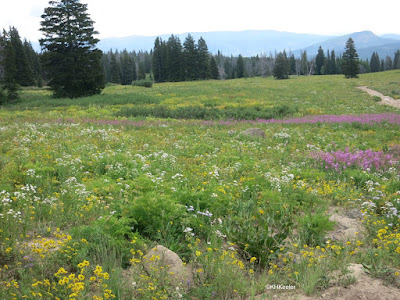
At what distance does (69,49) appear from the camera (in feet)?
120

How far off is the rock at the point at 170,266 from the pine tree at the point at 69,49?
36.5 metres

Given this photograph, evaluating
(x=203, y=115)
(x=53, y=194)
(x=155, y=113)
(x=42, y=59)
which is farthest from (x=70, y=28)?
(x=53, y=194)

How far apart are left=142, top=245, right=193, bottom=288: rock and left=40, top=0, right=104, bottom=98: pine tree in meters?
36.5

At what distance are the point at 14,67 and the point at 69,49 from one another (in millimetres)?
19734

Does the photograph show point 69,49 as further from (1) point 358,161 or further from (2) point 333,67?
(2) point 333,67

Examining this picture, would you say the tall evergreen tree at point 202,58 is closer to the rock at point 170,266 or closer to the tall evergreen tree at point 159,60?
→ the tall evergreen tree at point 159,60

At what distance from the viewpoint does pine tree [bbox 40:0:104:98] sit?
116 ft

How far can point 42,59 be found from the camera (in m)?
35.1

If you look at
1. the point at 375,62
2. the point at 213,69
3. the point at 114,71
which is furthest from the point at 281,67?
the point at 375,62

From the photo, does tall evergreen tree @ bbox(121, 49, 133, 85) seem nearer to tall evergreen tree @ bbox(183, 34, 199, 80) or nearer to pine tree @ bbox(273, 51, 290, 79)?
tall evergreen tree @ bbox(183, 34, 199, 80)

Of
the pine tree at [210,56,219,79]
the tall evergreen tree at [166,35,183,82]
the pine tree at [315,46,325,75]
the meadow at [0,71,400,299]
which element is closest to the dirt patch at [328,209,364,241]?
the meadow at [0,71,400,299]

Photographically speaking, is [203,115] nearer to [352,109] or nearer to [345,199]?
[352,109]

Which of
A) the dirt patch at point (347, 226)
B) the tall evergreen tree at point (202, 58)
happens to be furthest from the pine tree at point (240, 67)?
the dirt patch at point (347, 226)

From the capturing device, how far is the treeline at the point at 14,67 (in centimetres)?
3170
